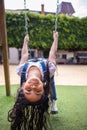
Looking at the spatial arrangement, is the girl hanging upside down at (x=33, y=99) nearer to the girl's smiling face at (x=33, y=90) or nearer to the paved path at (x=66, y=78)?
the girl's smiling face at (x=33, y=90)

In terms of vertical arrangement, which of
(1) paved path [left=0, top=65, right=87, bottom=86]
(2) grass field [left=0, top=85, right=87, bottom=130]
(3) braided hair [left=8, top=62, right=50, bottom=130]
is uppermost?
(3) braided hair [left=8, top=62, right=50, bottom=130]

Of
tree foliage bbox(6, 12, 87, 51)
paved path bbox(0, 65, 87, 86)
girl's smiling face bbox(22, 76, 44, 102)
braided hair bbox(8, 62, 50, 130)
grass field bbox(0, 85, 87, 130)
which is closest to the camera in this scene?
girl's smiling face bbox(22, 76, 44, 102)

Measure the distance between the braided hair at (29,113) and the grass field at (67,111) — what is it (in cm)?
61

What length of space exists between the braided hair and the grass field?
61cm

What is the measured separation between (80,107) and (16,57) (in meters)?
24.7

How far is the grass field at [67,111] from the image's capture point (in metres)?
4.46

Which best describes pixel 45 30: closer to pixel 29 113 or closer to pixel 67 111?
pixel 67 111

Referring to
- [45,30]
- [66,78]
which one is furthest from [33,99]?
[45,30]

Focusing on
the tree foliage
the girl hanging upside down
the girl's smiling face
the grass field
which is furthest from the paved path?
the girl's smiling face

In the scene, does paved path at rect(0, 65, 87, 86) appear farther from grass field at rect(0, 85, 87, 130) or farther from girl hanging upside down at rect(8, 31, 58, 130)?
girl hanging upside down at rect(8, 31, 58, 130)

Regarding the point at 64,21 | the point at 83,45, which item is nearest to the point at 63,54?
the point at 83,45

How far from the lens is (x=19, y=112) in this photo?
302 centimetres

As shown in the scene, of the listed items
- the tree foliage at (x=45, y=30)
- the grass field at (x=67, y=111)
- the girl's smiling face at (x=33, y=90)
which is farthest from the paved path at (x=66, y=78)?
the girl's smiling face at (x=33, y=90)

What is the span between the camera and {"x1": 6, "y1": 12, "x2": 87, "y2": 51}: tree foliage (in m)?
22.1
